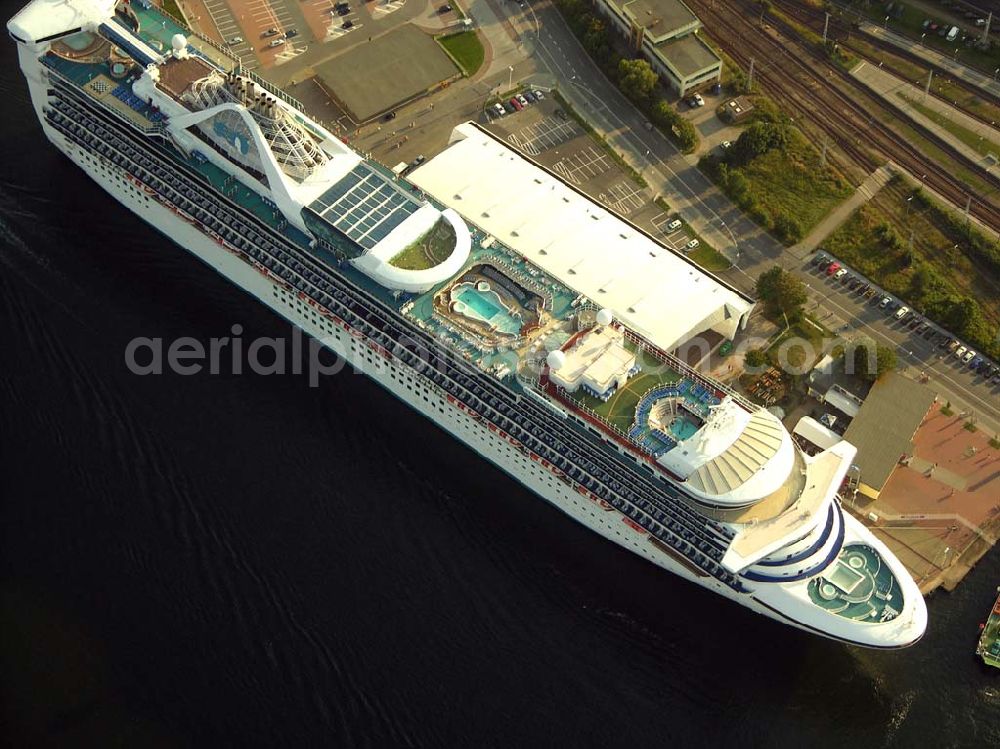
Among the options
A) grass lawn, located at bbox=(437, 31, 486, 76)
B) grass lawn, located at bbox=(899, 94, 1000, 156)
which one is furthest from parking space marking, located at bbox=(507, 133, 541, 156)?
grass lawn, located at bbox=(899, 94, 1000, 156)

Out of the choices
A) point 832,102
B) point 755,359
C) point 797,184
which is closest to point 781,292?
point 755,359

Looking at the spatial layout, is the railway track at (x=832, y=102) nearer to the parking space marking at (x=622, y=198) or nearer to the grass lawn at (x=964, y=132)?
the grass lawn at (x=964, y=132)

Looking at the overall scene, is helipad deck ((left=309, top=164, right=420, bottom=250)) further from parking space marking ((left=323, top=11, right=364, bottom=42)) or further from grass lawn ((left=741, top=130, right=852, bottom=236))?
grass lawn ((left=741, top=130, right=852, bottom=236))

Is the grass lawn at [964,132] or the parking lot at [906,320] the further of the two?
the grass lawn at [964,132]

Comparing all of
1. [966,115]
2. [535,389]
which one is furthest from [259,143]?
[966,115]

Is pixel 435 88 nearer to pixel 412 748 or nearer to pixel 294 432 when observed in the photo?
pixel 294 432

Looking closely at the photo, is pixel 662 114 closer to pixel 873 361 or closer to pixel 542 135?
pixel 542 135

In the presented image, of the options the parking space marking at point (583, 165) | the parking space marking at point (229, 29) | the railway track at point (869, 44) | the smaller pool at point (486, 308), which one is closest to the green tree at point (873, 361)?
the smaller pool at point (486, 308)
